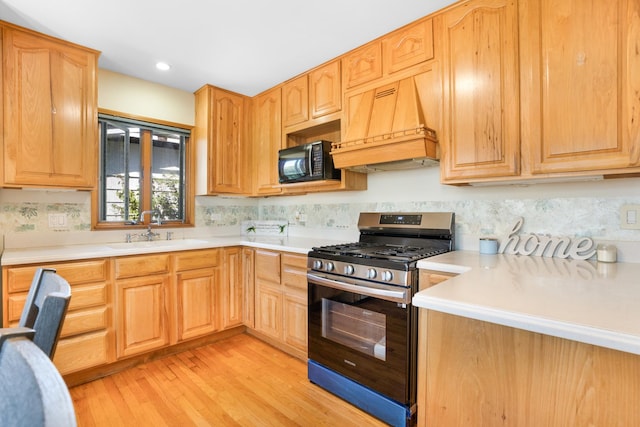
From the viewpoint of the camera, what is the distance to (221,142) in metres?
3.22

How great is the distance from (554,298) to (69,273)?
2.61m

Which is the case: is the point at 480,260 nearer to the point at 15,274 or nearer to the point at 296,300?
the point at 296,300

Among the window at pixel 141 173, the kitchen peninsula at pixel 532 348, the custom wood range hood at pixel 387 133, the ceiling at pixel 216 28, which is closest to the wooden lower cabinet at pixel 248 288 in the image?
the window at pixel 141 173

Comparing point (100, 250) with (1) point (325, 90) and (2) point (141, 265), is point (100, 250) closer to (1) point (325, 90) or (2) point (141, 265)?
(2) point (141, 265)

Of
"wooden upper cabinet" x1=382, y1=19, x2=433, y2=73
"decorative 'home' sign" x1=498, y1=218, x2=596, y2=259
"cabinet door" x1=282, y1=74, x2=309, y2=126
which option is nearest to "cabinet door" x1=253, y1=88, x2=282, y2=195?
"cabinet door" x1=282, y1=74, x2=309, y2=126

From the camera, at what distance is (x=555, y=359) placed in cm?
97

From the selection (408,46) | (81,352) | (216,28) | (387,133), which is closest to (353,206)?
(387,133)

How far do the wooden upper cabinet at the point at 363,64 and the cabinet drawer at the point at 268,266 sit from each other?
1473mm

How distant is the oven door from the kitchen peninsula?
0.47m

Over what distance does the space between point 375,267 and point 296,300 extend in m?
0.90

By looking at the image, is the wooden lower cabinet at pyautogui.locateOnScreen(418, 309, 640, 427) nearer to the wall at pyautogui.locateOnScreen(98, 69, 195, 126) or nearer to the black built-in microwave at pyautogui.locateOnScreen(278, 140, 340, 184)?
the black built-in microwave at pyautogui.locateOnScreen(278, 140, 340, 184)

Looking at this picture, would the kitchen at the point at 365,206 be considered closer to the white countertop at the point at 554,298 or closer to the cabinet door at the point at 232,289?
the white countertop at the point at 554,298

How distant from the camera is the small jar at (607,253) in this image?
1.61 metres

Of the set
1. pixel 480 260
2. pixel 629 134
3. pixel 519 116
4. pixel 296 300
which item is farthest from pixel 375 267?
pixel 629 134
